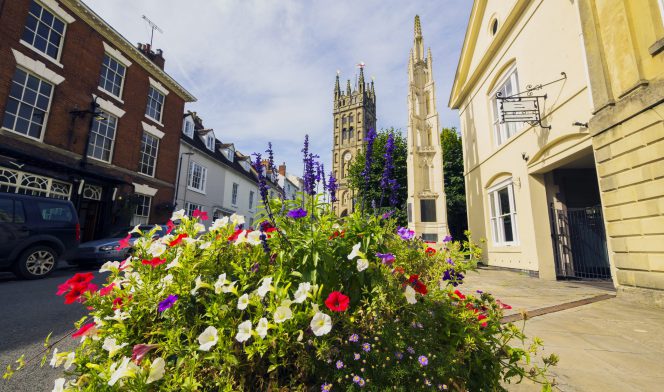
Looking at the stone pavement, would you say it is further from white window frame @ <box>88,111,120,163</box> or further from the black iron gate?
white window frame @ <box>88,111,120,163</box>

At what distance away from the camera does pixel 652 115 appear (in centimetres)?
494

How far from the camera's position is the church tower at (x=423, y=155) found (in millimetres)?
18859

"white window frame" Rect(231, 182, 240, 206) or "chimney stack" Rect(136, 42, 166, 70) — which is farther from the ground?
"chimney stack" Rect(136, 42, 166, 70)

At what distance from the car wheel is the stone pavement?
10095 millimetres

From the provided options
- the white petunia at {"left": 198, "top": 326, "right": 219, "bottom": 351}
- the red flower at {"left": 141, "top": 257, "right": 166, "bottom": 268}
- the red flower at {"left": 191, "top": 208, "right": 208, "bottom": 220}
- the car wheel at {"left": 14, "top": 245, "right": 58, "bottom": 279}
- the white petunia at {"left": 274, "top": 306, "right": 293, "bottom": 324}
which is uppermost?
the red flower at {"left": 191, "top": 208, "right": 208, "bottom": 220}

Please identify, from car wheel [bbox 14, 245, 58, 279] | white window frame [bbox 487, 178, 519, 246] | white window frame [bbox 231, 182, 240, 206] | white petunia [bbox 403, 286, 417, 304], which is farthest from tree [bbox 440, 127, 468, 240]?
white petunia [bbox 403, 286, 417, 304]

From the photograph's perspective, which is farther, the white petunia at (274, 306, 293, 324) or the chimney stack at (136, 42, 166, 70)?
the chimney stack at (136, 42, 166, 70)

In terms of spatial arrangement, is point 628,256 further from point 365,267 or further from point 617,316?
point 365,267

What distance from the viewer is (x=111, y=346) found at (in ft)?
4.97

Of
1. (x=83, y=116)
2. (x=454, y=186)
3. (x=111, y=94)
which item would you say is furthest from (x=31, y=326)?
(x=454, y=186)

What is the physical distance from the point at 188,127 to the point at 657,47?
71.6 ft

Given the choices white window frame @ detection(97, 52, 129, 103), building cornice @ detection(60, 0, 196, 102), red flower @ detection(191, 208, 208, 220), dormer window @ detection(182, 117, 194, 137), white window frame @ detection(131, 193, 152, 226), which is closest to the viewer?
red flower @ detection(191, 208, 208, 220)

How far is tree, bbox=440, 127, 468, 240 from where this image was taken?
74.3 ft

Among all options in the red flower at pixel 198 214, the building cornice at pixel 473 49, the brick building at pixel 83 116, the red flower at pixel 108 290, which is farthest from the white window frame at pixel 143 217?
the building cornice at pixel 473 49
